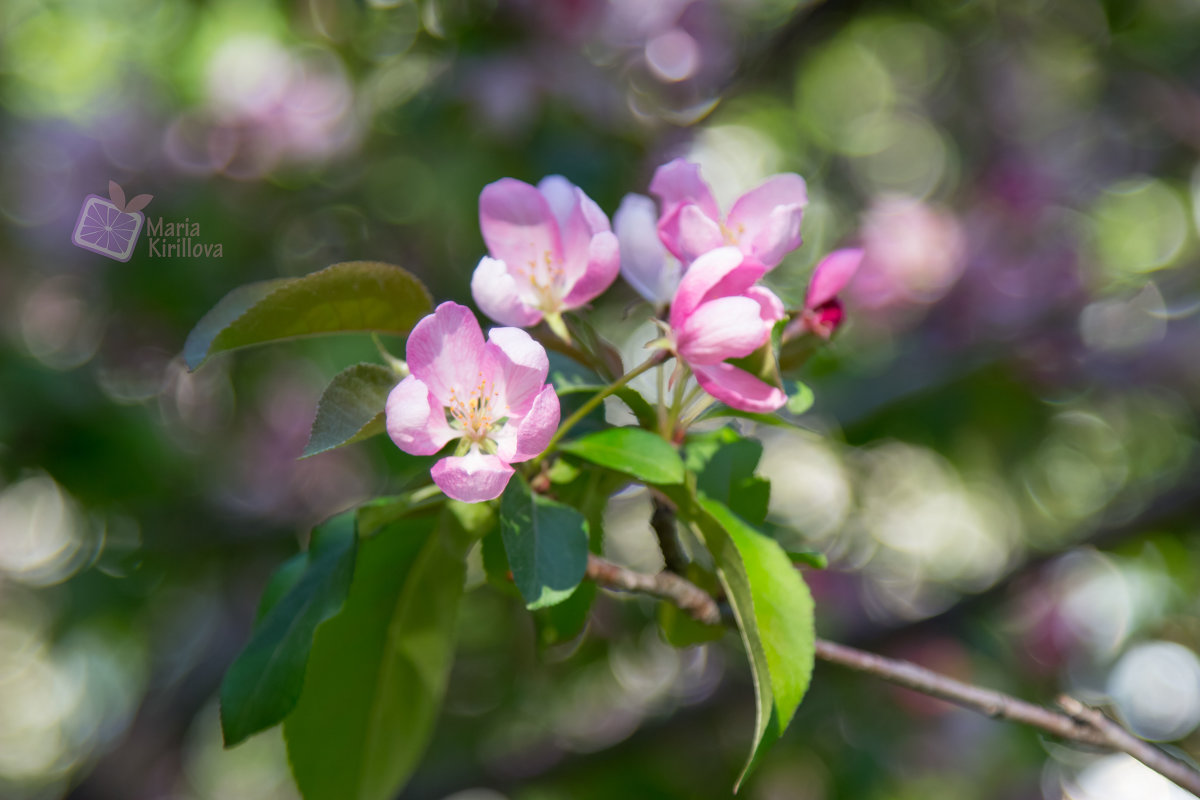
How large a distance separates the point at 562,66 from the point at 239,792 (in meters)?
4.94

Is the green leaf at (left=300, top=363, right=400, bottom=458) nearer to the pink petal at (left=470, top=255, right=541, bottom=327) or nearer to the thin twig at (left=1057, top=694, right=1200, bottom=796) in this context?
the pink petal at (left=470, top=255, right=541, bottom=327)

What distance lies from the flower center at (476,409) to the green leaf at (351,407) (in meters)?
0.05

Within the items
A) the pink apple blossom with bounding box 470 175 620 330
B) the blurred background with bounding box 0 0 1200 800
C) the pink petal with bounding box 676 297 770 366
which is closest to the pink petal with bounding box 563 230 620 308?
the pink apple blossom with bounding box 470 175 620 330

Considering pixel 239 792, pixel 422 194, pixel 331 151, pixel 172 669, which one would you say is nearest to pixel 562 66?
pixel 422 194

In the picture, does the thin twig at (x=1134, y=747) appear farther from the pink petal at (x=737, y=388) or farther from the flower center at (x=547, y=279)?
the flower center at (x=547, y=279)

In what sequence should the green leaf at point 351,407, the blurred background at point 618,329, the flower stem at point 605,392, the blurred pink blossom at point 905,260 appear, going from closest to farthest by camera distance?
the green leaf at point 351,407, the flower stem at point 605,392, the blurred background at point 618,329, the blurred pink blossom at point 905,260

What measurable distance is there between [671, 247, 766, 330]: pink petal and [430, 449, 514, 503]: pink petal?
0.64 ft

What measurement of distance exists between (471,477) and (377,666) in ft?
1.11

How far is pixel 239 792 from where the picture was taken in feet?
17.4

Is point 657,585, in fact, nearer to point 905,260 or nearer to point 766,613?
point 766,613

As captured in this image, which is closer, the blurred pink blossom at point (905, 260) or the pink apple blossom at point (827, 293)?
the pink apple blossom at point (827, 293)

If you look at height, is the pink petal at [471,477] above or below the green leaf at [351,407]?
below

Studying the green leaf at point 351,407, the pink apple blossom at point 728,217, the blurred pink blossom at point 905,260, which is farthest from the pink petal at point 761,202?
the blurred pink blossom at point 905,260

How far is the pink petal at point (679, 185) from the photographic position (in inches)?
30.4
